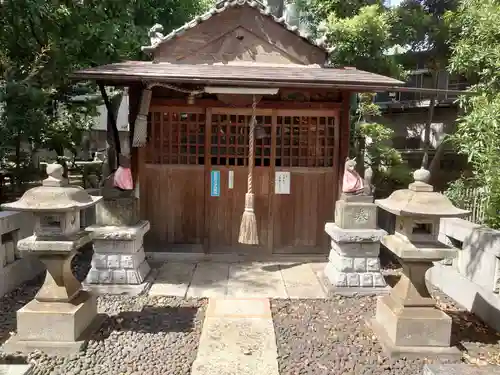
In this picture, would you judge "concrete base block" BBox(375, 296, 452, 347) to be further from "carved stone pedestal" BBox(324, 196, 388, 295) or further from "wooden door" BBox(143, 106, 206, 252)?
"wooden door" BBox(143, 106, 206, 252)

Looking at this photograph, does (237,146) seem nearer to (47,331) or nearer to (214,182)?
(214,182)

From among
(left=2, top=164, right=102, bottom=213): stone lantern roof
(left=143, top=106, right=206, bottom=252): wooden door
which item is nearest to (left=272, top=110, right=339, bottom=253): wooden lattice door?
(left=143, top=106, right=206, bottom=252): wooden door

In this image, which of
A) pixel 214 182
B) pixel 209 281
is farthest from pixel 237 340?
pixel 214 182

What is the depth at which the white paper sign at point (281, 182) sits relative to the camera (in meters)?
8.52

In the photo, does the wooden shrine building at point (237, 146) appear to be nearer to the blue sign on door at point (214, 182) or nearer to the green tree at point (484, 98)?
the blue sign on door at point (214, 182)

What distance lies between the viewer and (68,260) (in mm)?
5172

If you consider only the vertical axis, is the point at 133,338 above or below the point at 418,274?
below

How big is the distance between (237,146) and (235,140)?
125 millimetres

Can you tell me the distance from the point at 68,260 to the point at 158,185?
11.5 ft

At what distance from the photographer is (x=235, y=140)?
8.57 m

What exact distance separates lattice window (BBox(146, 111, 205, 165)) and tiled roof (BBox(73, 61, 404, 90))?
0.97 metres

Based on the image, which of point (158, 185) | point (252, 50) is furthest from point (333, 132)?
point (158, 185)

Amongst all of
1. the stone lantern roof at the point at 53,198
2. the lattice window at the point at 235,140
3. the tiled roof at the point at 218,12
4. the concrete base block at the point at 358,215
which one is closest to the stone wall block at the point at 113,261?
the stone lantern roof at the point at 53,198

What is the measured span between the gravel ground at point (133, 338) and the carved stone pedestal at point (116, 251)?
0.92 feet
